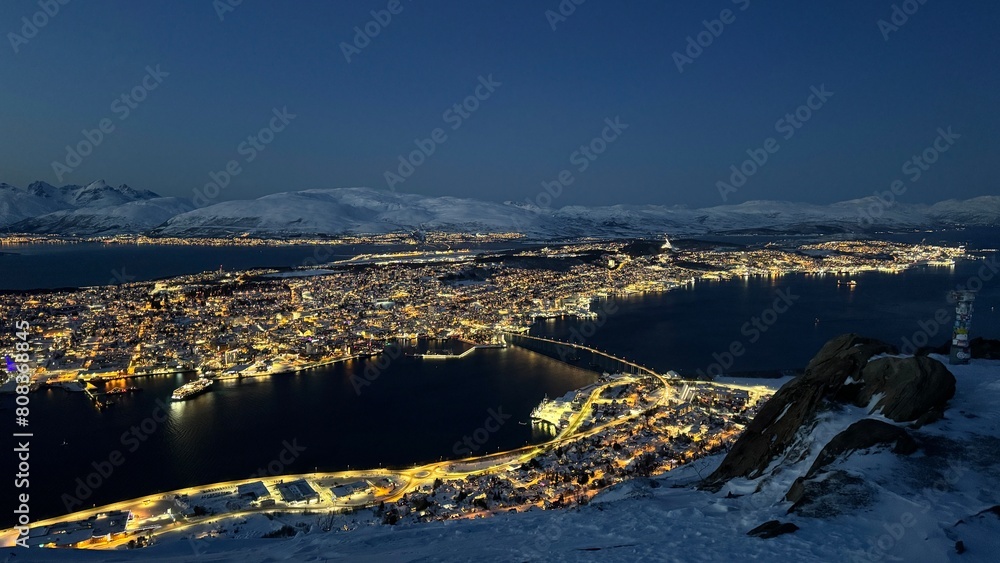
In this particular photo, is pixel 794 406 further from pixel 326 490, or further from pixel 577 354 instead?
pixel 577 354

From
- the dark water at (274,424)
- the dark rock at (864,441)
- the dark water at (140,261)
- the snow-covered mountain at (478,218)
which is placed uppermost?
the snow-covered mountain at (478,218)

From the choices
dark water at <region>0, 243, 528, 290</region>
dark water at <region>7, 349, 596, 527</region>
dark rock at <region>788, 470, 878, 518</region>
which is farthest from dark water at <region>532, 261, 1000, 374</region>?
dark water at <region>0, 243, 528, 290</region>

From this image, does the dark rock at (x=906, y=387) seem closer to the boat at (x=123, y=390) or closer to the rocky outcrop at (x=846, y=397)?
the rocky outcrop at (x=846, y=397)

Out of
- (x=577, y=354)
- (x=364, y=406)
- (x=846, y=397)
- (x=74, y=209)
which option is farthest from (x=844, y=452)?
(x=74, y=209)

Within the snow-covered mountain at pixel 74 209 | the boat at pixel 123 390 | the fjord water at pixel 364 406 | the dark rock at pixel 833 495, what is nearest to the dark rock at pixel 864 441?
the dark rock at pixel 833 495

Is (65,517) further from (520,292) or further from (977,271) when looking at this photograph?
(977,271)

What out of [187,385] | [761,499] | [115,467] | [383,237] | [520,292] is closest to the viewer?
[761,499]

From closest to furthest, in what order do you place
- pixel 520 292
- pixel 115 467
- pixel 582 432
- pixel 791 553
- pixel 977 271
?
1. pixel 791 553
2. pixel 115 467
3. pixel 582 432
4. pixel 520 292
5. pixel 977 271

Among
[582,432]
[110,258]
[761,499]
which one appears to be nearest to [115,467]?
[582,432]
